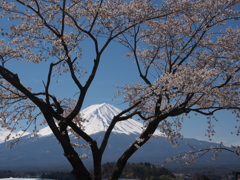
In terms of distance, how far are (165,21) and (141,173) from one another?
19589 mm

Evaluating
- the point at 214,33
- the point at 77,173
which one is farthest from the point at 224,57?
the point at 77,173

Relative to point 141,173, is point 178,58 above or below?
above

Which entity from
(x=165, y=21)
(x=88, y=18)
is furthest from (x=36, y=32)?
(x=165, y=21)

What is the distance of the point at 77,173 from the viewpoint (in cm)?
850

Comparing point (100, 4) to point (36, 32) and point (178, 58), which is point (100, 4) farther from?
point (178, 58)

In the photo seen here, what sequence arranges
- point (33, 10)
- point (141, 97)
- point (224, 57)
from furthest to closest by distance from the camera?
point (224, 57)
point (141, 97)
point (33, 10)

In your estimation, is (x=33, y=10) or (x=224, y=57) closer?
(x=33, y=10)

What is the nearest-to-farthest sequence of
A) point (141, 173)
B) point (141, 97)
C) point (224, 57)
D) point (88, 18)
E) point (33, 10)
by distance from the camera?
point (33, 10), point (88, 18), point (141, 97), point (224, 57), point (141, 173)

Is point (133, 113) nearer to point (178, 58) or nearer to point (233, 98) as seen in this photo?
point (178, 58)

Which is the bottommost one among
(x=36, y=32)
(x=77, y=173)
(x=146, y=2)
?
(x=77, y=173)

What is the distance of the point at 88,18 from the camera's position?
29.5 ft

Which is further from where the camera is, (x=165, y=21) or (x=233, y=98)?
(x=165, y=21)

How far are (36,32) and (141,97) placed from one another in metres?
3.34

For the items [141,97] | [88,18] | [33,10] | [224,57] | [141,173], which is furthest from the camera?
[141,173]
